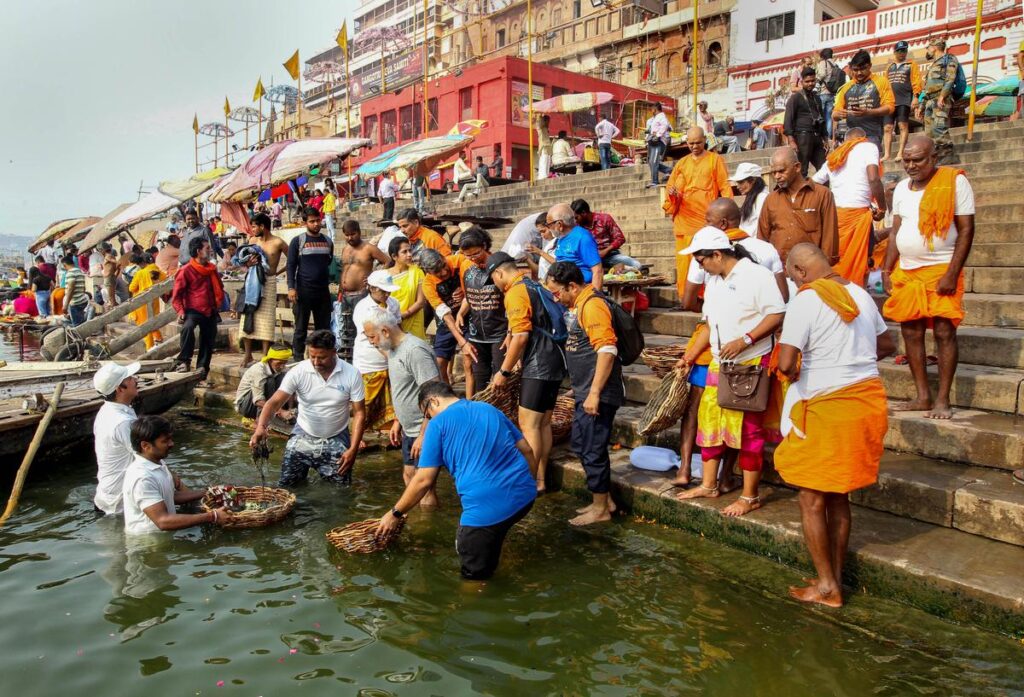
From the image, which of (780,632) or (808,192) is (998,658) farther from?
(808,192)

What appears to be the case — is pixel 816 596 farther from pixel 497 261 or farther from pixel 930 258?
pixel 497 261

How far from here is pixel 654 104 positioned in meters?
28.0

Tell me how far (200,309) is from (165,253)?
486cm

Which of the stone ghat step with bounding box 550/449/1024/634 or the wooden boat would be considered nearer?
the stone ghat step with bounding box 550/449/1024/634

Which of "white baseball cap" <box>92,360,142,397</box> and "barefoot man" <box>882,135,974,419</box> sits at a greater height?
"barefoot man" <box>882,135,974,419</box>

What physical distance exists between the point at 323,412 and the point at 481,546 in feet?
7.91

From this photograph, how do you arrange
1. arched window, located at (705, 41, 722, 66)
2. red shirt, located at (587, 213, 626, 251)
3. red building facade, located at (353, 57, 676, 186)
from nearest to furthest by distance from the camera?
red shirt, located at (587, 213, 626, 251) < red building facade, located at (353, 57, 676, 186) < arched window, located at (705, 41, 722, 66)

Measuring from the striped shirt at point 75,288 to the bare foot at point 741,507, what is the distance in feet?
49.0

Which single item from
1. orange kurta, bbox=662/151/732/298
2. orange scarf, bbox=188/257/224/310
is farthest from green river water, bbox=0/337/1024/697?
orange scarf, bbox=188/257/224/310

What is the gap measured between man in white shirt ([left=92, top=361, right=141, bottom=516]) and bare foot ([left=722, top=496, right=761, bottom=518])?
4.26 metres

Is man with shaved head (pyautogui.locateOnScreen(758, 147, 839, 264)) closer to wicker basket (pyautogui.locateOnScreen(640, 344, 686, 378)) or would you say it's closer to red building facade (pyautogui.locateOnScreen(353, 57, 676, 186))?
wicker basket (pyautogui.locateOnScreen(640, 344, 686, 378))

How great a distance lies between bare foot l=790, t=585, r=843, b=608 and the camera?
12.5 feet

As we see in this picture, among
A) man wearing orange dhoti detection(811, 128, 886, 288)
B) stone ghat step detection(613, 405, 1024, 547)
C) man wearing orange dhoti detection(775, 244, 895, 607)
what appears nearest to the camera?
man wearing orange dhoti detection(775, 244, 895, 607)

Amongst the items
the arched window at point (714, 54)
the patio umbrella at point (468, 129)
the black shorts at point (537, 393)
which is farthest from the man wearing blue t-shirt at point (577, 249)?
the arched window at point (714, 54)
